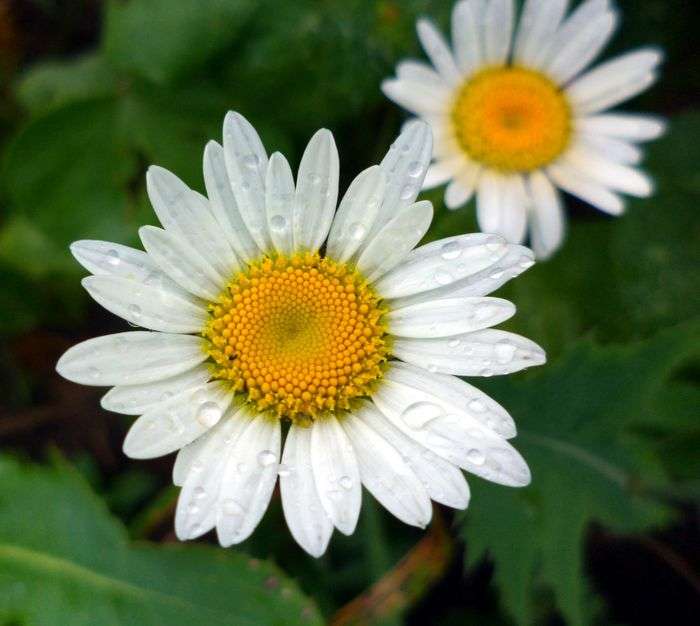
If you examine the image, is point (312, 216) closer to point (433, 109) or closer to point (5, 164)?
point (433, 109)

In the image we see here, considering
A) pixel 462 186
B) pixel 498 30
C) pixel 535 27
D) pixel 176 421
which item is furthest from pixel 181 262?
pixel 535 27

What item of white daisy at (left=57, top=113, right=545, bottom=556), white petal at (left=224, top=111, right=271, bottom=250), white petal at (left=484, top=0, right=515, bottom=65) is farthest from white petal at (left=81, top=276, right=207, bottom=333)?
white petal at (left=484, top=0, right=515, bottom=65)

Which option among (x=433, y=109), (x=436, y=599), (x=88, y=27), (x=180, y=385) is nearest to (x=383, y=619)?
(x=436, y=599)

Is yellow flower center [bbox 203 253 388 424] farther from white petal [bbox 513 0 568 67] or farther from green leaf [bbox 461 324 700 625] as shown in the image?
white petal [bbox 513 0 568 67]

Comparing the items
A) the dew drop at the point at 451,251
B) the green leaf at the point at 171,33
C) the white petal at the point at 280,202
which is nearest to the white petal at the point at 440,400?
the dew drop at the point at 451,251

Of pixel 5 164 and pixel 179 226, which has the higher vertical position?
pixel 179 226

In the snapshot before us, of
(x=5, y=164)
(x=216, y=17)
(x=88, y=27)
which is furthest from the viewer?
(x=88, y=27)

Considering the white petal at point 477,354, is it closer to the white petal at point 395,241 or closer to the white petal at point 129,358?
the white petal at point 395,241
